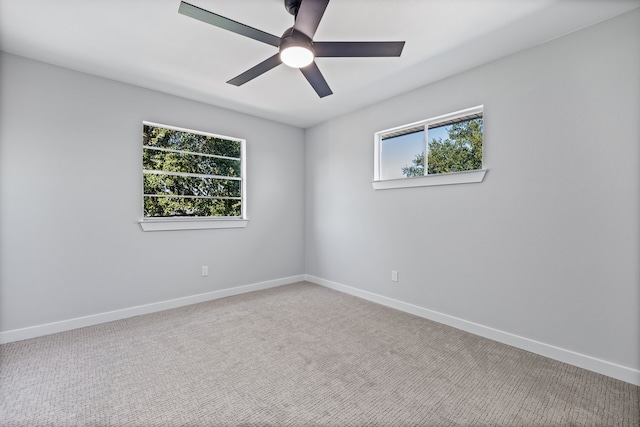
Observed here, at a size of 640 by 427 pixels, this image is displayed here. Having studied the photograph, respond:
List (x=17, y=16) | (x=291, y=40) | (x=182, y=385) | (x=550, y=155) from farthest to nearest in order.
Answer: (x=550, y=155) < (x=17, y=16) < (x=182, y=385) < (x=291, y=40)

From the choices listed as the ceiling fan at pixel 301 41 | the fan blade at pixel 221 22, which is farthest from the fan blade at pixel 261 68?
the fan blade at pixel 221 22

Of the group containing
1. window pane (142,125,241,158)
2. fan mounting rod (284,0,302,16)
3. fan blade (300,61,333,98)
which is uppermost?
fan mounting rod (284,0,302,16)

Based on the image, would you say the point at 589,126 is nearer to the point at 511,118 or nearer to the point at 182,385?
the point at 511,118

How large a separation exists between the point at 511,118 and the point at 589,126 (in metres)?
0.54

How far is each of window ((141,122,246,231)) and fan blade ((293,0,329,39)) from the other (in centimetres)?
242

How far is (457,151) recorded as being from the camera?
302 cm

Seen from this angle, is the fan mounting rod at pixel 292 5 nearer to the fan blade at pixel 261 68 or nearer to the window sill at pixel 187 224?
the fan blade at pixel 261 68

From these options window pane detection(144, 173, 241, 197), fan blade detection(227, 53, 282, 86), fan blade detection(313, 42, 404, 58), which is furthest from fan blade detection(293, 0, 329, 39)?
window pane detection(144, 173, 241, 197)

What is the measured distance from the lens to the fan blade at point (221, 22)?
1.59 meters

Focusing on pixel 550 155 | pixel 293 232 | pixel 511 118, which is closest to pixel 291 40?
pixel 511 118

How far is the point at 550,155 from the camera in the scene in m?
2.34

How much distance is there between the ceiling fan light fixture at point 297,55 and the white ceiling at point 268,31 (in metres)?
0.38

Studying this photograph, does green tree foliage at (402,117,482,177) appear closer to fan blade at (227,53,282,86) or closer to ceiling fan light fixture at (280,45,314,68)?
ceiling fan light fixture at (280,45,314,68)

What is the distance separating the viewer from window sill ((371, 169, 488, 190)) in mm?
2763
